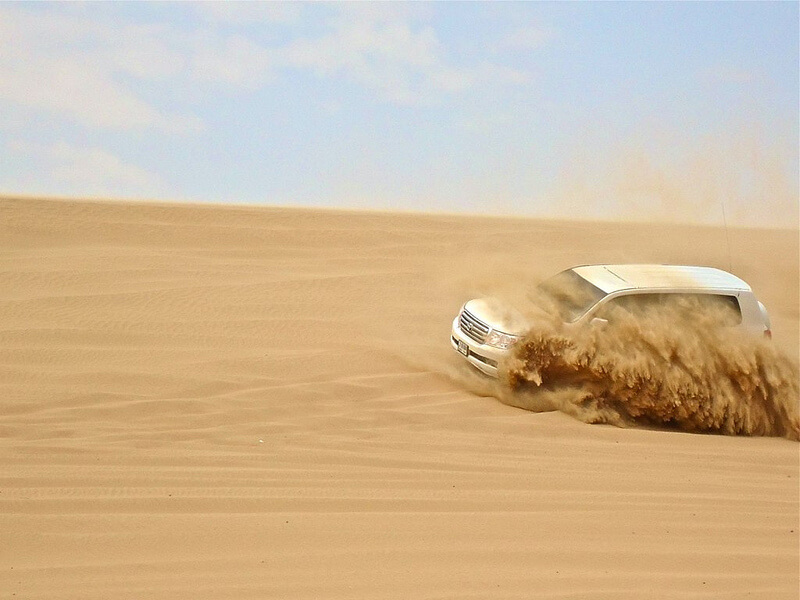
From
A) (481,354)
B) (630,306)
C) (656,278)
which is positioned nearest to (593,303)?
(630,306)

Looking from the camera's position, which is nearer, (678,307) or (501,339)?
(501,339)

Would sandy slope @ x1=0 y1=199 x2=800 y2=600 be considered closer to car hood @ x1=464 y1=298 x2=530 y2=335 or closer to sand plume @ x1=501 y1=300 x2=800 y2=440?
sand plume @ x1=501 y1=300 x2=800 y2=440

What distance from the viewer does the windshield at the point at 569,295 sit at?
9.43m

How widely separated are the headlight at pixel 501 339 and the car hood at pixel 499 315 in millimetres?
45

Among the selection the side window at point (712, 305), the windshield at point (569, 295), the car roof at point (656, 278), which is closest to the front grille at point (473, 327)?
the windshield at point (569, 295)

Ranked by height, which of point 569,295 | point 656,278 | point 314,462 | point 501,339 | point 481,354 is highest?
point 656,278

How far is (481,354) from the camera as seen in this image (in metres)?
9.46

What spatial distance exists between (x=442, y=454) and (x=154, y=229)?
10.7m

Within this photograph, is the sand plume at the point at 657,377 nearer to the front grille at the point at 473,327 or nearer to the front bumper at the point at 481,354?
the front bumper at the point at 481,354

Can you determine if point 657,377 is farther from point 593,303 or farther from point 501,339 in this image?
point 501,339

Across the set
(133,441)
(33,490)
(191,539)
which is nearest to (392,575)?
(191,539)

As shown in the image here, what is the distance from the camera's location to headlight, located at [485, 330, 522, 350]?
30.2 feet

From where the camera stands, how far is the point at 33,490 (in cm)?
612

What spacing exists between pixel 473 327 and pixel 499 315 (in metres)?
0.32
